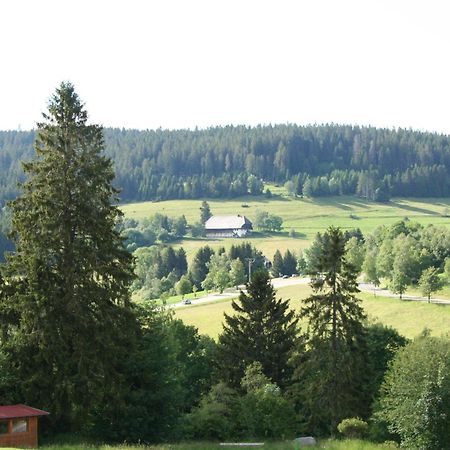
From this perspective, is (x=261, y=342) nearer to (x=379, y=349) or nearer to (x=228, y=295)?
(x=379, y=349)

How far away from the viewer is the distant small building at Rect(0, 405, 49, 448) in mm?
26234

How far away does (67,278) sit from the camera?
101ft

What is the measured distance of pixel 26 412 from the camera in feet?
89.0

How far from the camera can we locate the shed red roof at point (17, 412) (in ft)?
86.5

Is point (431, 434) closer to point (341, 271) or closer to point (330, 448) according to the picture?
point (330, 448)

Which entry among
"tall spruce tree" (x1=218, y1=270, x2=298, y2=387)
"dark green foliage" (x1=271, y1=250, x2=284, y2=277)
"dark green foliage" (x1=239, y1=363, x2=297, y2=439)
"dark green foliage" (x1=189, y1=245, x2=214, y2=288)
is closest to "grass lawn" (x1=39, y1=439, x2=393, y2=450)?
"dark green foliage" (x1=239, y1=363, x2=297, y2=439)

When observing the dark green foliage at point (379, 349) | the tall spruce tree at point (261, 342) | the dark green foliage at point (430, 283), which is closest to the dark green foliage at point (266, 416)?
the dark green foliage at point (379, 349)

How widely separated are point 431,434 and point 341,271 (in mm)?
11973

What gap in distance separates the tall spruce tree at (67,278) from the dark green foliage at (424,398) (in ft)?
42.9

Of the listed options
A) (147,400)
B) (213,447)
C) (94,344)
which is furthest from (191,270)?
(213,447)

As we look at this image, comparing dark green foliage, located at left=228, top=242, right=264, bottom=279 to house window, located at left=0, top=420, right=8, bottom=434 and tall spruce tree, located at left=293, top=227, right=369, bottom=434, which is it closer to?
tall spruce tree, located at left=293, top=227, right=369, bottom=434

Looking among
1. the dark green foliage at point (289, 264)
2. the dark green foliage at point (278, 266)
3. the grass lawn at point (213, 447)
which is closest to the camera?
the grass lawn at point (213, 447)

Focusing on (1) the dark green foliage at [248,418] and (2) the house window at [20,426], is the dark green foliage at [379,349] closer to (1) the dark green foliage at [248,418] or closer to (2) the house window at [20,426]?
(1) the dark green foliage at [248,418]

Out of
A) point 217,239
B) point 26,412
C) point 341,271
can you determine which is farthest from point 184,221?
point 26,412
